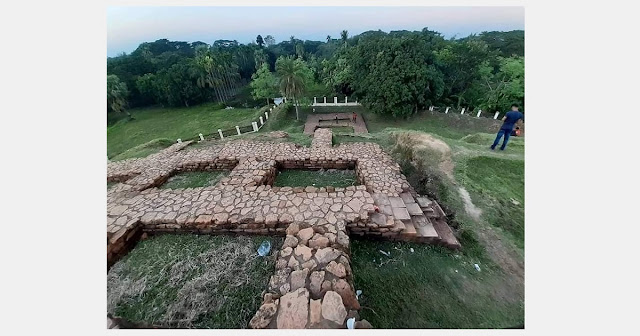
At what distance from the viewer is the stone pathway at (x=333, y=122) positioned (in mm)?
16562

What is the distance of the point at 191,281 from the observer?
10.9 ft

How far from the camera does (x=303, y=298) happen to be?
8.65 feet

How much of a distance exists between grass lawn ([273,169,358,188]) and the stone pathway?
10090 millimetres

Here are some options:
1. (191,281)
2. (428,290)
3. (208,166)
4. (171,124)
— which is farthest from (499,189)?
(171,124)

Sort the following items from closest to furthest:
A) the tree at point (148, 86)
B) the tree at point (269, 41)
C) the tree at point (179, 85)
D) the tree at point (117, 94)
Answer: the tree at point (117, 94), the tree at point (148, 86), the tree at point (179, 85), the tree at point (269, 41)

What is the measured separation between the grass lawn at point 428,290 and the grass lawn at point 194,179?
403 cm

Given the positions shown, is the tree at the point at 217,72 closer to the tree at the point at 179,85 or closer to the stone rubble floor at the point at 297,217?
the tree at the point at 179,85

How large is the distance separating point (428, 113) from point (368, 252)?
1580cm

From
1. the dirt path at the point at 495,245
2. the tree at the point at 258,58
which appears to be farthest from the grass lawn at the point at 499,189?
the tree at the point at 258,58

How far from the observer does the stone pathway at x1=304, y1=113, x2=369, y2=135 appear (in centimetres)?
1656

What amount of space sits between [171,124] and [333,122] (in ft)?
49.4

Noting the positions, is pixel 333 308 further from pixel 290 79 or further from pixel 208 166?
pixel 290 79

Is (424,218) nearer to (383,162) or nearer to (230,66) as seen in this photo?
(383,162)

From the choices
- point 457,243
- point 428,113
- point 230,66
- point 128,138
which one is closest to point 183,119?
point 128,138
